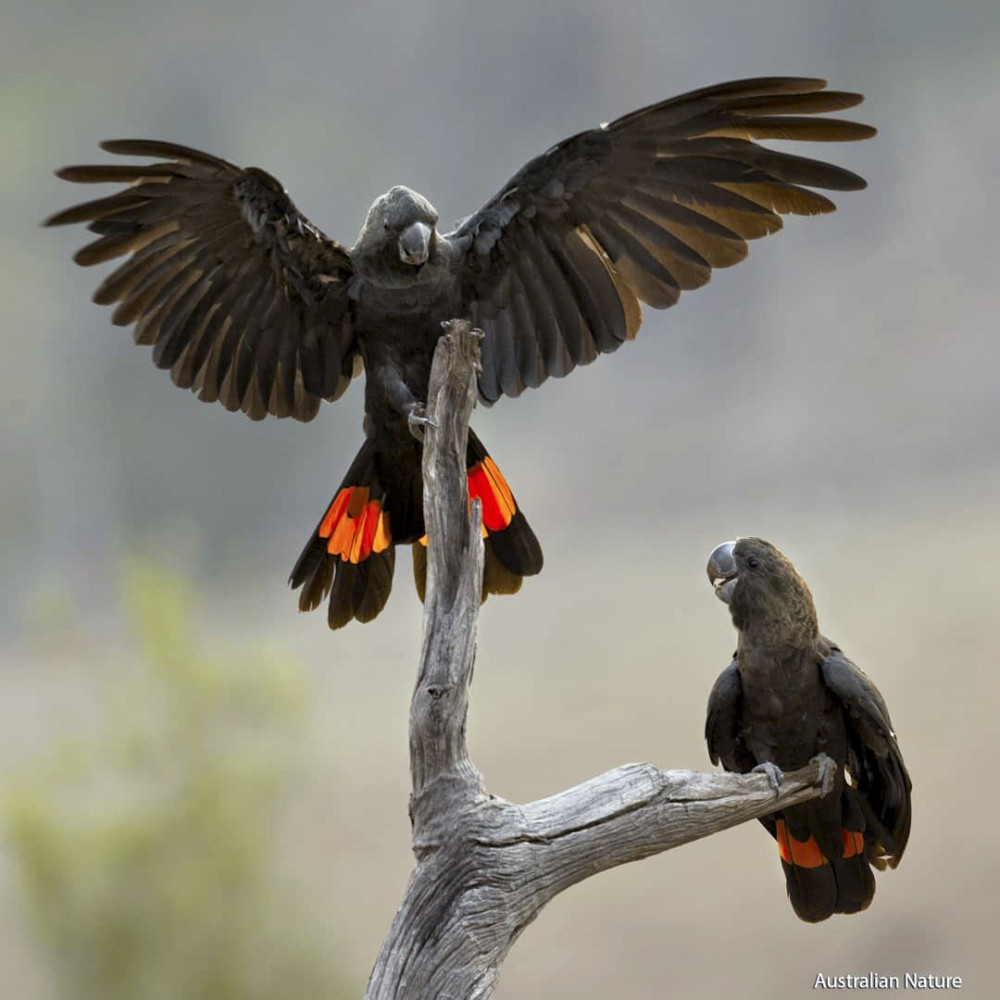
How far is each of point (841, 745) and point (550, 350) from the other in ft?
4.99

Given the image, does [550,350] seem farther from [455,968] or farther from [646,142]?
[455,968]

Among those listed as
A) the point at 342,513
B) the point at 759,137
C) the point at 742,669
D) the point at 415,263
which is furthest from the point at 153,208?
the point at 742,669

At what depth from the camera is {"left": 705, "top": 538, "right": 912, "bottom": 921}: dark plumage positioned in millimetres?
3660

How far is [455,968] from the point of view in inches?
124

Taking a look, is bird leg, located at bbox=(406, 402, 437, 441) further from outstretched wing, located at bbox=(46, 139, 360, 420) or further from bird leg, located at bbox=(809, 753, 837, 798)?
bird leg, located at bbox=(809, 753, 837, 798)

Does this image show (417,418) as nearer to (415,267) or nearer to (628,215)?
(415,267)

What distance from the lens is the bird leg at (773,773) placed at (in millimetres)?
3572

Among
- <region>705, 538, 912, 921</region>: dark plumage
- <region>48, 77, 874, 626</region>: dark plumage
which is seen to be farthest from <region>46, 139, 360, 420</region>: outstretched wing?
<region>705, 538, 912, 921</region>: dark plumage

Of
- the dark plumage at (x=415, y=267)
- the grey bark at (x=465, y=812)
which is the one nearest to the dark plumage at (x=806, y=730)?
the grey bark at (x=465, y=812)

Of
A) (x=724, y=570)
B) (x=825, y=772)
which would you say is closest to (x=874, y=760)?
(x=825, y=772)

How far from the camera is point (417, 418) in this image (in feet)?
11.8

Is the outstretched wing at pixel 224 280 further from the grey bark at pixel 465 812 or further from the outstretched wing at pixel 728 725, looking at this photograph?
the outstretched wing at pixel 728 725

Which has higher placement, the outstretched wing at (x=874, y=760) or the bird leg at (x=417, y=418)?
the bird leg at (x=417, y=418)

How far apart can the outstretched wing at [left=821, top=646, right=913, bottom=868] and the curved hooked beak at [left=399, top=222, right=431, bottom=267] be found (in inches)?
66.2
